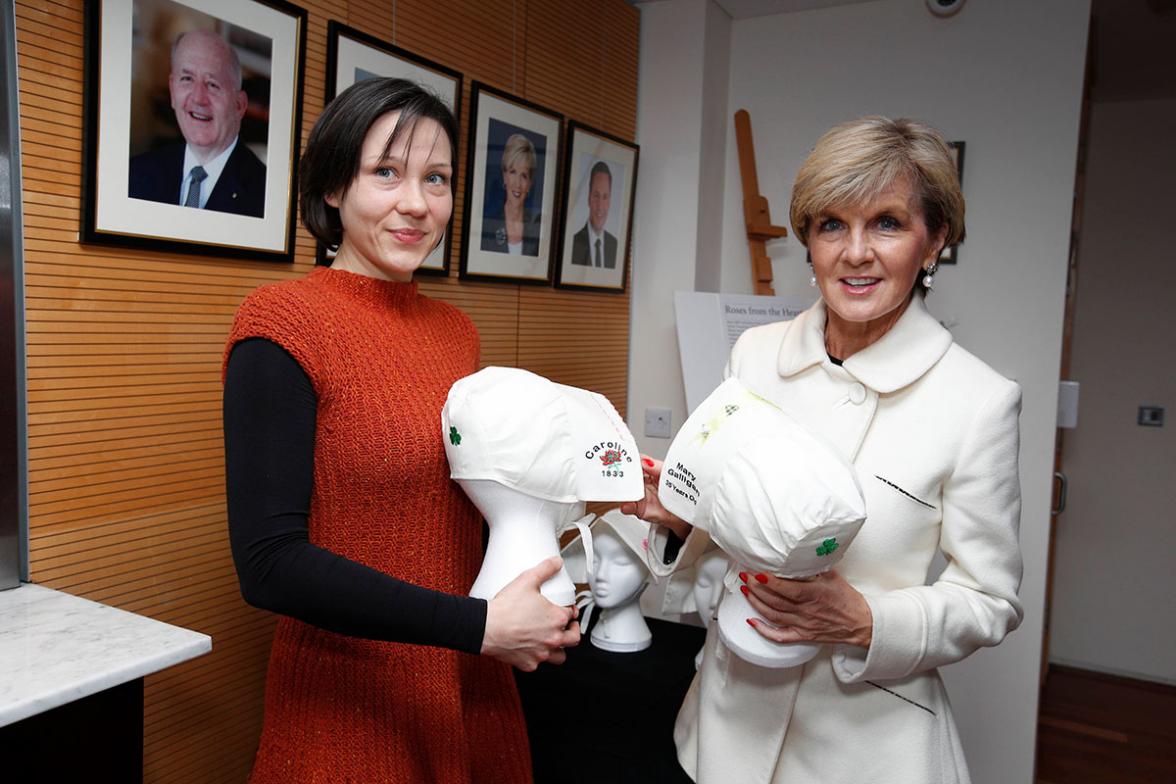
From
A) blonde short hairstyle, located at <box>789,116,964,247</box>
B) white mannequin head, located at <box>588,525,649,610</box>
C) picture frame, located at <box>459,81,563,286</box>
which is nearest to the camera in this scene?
blonde short hairstyle, located at <box>789,116,964,247</box>

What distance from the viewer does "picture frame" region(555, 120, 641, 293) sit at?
120 inches

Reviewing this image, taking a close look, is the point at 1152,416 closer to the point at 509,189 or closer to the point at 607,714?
the point at 509,189

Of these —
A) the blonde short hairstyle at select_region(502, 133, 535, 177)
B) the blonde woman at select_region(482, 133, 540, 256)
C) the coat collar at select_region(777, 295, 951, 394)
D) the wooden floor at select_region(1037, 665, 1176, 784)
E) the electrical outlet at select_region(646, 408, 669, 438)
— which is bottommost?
the wooden floor at select_region(1037, 665, 1176, 784)

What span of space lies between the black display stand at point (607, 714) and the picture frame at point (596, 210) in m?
1.40

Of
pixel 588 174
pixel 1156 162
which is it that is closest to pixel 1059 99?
pixel 588 174

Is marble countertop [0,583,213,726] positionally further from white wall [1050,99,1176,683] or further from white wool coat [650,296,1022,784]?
white wall [1050,99,1176,683]

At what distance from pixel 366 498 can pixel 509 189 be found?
1.73 metres

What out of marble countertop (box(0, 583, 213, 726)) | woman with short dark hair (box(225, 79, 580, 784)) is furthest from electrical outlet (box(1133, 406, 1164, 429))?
marble countertop (box(0, 583, 213, 726))

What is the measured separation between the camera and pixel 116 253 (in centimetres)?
156

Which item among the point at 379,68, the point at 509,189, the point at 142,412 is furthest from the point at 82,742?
the point at 509,189

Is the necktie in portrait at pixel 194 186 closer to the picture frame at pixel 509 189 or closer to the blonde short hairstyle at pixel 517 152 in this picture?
the picture frame at pixel 509 189

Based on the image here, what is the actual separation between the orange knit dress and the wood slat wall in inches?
21.5

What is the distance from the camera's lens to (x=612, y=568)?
2146mm

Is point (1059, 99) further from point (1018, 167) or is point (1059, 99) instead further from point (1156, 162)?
point (1156, 162)
